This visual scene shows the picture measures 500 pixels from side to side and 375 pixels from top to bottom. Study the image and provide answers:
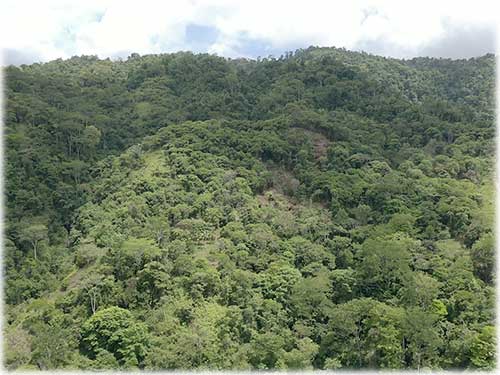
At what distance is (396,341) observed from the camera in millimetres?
17219

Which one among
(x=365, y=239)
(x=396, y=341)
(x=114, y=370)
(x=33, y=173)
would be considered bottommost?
(x=114, y=370)

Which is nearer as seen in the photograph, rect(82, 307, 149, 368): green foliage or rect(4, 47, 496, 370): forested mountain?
rect(82, 307, 149, 368): green foliage

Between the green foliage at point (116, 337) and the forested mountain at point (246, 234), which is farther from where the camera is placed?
the forested mountain at point (246, 234)

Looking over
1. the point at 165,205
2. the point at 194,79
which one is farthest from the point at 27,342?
the point at 194,79

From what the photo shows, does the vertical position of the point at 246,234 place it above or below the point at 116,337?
above

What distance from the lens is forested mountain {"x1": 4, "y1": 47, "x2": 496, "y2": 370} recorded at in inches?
704

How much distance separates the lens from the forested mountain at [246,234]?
17884 millimetres

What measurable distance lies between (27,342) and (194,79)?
39.8 metres

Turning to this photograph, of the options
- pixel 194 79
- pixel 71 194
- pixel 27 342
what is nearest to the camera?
pixel 27 342

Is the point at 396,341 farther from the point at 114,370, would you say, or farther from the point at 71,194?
the point at 71,194

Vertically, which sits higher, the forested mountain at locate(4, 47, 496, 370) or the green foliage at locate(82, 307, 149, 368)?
the forested mountain at locate(4, 47, 496, 370)

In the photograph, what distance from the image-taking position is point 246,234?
2472 cm

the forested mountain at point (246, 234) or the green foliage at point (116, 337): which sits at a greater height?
the forested mountain at point (246, 234)

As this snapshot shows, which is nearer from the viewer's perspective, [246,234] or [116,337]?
[116,337]
